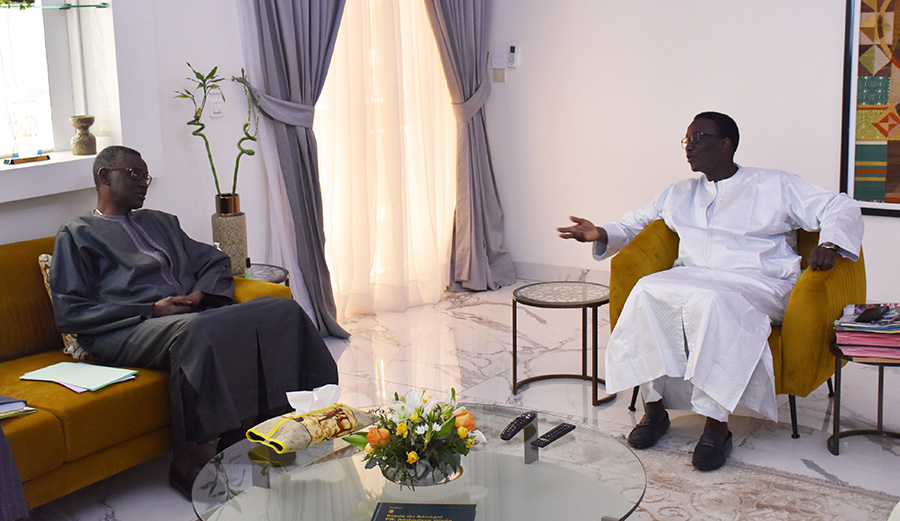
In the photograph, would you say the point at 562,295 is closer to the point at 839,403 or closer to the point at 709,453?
the point at 709,453

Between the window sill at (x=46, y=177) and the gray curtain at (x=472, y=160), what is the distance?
8.73ft

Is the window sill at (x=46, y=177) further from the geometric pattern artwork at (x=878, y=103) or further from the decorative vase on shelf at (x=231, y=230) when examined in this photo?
the geometric pattern artwork at (x=878, y=103)

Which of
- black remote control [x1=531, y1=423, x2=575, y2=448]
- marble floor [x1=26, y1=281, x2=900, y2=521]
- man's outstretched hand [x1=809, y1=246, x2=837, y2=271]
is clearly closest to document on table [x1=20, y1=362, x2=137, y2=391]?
marble floor [x1=26, y1=281, x2=900, y2=521]

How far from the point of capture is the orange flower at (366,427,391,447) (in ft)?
7.39

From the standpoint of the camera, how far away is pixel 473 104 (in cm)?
595

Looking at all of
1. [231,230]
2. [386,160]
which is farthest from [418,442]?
[386,160]

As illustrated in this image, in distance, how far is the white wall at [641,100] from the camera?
4.99 metres

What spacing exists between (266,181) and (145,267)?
1319mm

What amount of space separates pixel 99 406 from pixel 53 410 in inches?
5.5

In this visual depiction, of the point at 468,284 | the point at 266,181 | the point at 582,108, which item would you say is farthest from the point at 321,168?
the point at 582,108

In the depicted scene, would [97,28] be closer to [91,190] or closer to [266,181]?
[91,190]

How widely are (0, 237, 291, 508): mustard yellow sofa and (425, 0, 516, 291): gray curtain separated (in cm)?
295

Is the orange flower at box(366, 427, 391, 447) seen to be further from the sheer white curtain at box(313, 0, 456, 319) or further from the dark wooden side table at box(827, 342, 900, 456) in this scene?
the sheer white curtain at box(313, 0, 456, 319)

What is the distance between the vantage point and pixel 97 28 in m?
3.76
